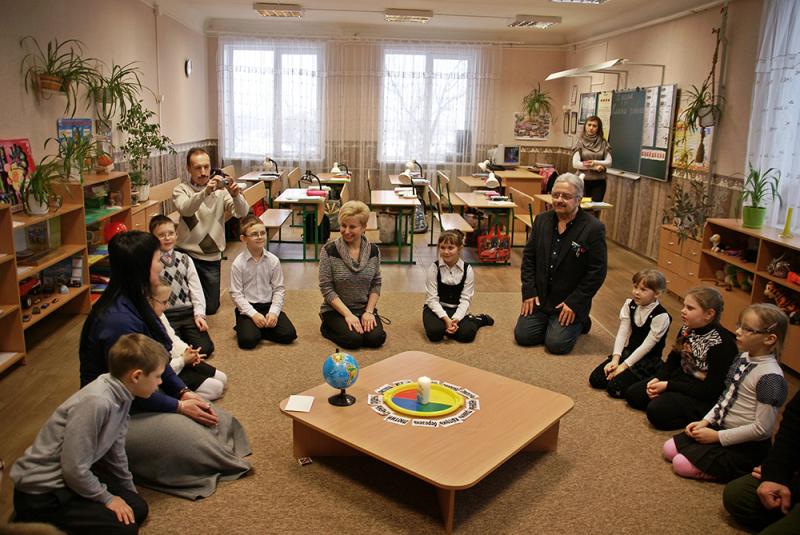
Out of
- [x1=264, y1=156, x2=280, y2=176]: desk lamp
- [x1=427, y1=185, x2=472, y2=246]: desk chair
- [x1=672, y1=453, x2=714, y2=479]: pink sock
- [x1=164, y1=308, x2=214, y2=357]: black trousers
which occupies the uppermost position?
[x1=264, y1=156, x2=280, y2=176]: desk lamp

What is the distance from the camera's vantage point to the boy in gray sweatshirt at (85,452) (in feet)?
6.81

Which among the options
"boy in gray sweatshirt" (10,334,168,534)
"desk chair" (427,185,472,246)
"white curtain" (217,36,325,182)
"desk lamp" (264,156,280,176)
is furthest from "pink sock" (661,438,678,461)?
"white curtain" (217,36,325,182)

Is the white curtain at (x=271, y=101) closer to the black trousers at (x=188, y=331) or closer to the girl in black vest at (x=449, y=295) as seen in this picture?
the girl in black vest at (x=449, y=295)

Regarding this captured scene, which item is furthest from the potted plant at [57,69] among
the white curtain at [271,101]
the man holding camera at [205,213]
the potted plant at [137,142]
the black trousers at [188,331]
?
the white curtain at [271,101]

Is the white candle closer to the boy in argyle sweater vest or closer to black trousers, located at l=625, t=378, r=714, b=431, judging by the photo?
black trousers, located at l=625, t=378, r=714, b=431

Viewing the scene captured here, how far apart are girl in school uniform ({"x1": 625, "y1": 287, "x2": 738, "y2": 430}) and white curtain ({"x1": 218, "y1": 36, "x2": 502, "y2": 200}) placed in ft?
24.6

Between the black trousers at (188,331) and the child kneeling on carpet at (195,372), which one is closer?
the child kneeling on carpet at (195,372)

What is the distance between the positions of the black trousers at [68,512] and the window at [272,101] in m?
8.60

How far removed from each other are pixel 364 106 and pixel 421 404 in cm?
805

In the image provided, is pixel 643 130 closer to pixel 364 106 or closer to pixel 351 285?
pixel 364 106

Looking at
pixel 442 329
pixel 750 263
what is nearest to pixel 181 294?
pixel 442 329

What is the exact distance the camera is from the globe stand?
2.90m

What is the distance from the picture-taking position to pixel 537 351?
4.46 metres

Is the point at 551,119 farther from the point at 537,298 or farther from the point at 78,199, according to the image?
the point at 78,199
